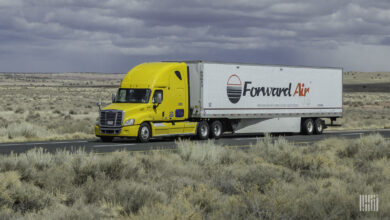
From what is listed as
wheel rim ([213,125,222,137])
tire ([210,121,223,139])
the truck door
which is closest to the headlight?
the truck door

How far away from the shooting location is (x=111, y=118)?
76.9 ft

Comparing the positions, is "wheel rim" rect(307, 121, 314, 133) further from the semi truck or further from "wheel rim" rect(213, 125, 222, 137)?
"wheel rim" rect(213, 125, 222, 137)

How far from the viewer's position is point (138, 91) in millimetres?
24297

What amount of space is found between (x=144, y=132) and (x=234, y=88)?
5464mm

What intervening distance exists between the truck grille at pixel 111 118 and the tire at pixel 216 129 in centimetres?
475

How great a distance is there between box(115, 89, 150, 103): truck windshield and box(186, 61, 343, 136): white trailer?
2.46 m

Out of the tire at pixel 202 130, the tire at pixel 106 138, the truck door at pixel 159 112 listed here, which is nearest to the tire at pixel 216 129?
the tire at pixel 202 130

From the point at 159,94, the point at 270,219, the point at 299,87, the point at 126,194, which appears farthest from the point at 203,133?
the point at 270,219

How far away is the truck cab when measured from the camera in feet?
76.3

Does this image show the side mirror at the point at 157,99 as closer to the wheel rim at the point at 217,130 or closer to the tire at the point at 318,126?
the wheel rim at the point at 217,130

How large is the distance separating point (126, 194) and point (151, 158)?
4.41 meters

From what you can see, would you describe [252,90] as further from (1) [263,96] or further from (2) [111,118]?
(2) [111,118]

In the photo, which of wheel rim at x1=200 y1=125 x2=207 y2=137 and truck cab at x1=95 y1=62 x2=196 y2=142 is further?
wheel rim at x1=200 y1=125 x2=207 y2=137

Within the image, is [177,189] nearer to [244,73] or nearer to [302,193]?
[302,193]
